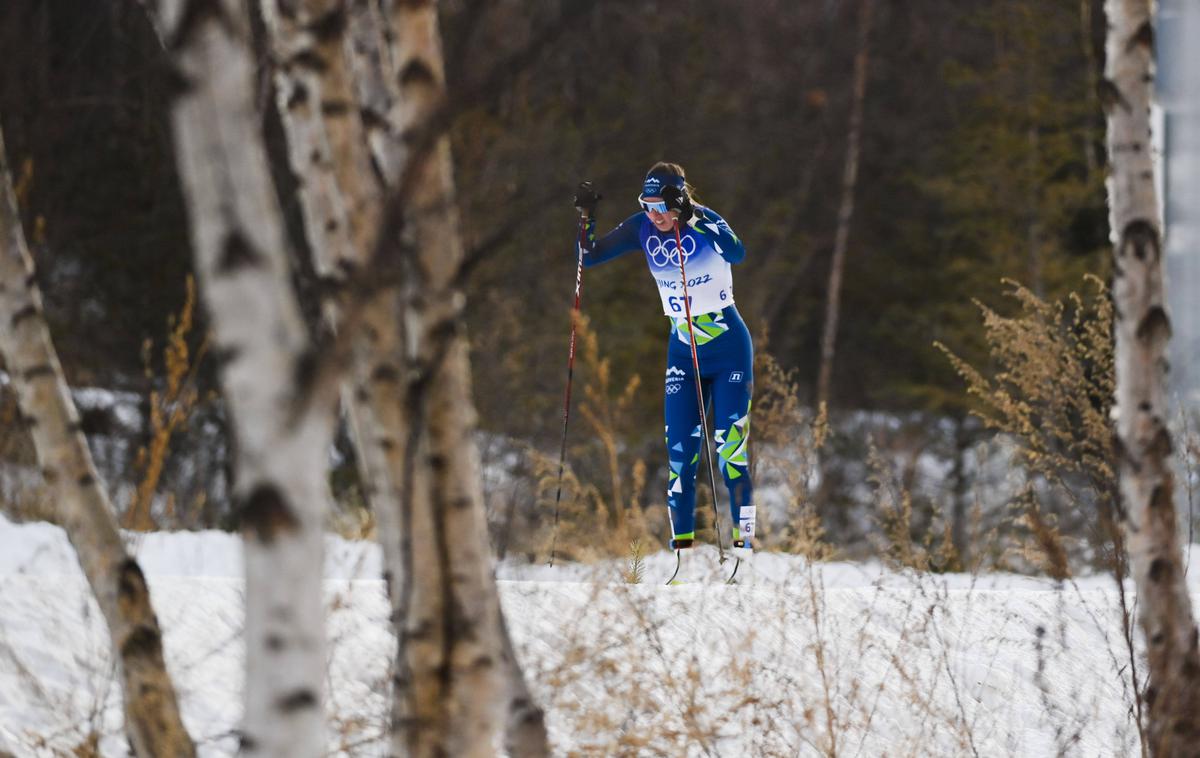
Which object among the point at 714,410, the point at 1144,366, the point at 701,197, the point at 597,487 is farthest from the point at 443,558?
the point at 701,197

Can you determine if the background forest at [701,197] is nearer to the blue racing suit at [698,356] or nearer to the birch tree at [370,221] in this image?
the blue racing suit at [698,356]

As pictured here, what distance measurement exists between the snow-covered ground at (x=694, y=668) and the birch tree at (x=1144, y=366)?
218 mm

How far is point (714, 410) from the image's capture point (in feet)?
20.4

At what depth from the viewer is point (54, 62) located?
11398mm

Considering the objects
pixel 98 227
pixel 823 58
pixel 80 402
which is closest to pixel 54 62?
pixel 98 227

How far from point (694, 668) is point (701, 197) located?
14082mm

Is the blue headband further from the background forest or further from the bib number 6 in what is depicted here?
the background forest

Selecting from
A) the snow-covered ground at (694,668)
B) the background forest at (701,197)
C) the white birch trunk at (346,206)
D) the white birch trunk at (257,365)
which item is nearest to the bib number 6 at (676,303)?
the snow-covered ground at (694,668)

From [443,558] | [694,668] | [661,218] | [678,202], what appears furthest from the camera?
[661,218]

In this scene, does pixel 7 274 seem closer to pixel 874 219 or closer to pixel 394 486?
pixel 394 486

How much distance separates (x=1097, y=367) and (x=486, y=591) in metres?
2.75

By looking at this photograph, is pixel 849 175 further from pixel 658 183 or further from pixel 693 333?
pixel 658 183

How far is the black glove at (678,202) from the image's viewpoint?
597cm

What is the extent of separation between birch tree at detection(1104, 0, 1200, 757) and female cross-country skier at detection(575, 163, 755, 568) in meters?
2.85
